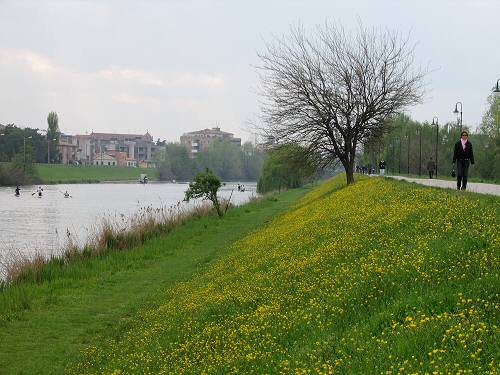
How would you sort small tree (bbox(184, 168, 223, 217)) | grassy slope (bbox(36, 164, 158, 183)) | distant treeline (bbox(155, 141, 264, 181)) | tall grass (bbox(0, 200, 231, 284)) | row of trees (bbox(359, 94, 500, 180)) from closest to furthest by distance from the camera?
tall grass (bbox(0, 200, 231, 284)), small tree (bbox(184, 168, 223, 217)), row of trees (bbox(359, 94, 500, 180)), grassy slope (bbox(36, 164, 158, 183)), distant treeline (bbox(155, 141, 264, 181))

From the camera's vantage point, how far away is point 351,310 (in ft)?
26.1

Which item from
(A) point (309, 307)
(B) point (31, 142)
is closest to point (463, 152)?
(A) point (309, 307)

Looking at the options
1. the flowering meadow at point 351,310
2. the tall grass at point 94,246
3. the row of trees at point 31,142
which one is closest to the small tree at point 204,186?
the tall grass at point 94,246

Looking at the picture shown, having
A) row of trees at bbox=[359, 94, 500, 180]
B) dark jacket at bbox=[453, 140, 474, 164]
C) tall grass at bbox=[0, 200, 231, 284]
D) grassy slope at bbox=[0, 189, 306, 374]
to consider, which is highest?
row of trees at bbox=[359, 94, 500, 180]

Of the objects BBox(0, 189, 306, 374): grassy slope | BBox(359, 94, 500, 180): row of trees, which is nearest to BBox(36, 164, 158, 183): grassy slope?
BBox(359, 94, 500, 180): row of trees

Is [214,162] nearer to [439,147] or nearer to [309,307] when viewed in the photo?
[439,147]

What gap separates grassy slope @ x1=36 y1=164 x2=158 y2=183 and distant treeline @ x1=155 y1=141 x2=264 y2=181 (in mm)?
5712

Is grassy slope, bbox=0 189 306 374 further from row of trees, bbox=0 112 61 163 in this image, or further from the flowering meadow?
row of trees, bbox=0 112 61 163

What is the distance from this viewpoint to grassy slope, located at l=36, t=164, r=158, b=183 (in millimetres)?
119500

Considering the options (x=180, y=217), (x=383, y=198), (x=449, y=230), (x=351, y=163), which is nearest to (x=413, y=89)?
(x=351, y=163)

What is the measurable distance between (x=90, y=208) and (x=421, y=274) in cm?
4810

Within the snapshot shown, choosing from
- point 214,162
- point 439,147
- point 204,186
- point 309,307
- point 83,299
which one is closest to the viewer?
point 309,307

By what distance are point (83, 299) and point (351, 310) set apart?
392 inches

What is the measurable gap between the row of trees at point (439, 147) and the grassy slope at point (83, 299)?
137 feet
